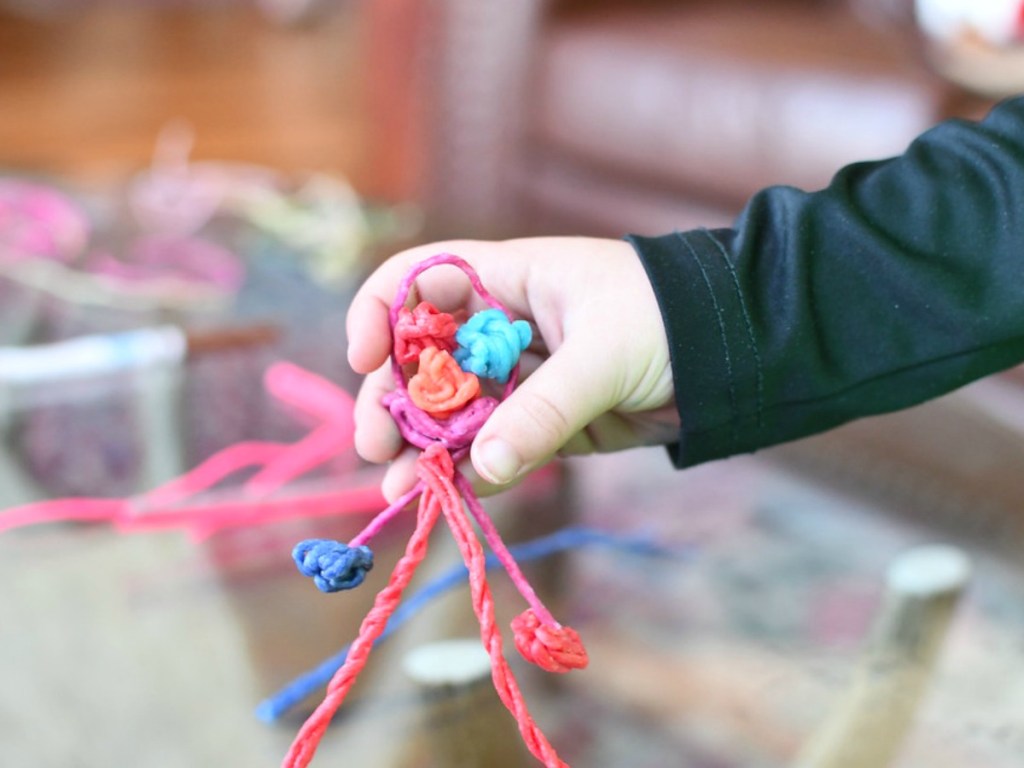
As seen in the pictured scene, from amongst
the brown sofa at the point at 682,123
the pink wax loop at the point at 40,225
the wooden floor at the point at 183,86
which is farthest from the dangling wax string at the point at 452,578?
the wooden floor at the point at 183,86

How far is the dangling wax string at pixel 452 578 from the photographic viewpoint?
0.59 m

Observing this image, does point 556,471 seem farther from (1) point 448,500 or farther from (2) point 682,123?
(2) point 682,123

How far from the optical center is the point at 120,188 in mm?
1223

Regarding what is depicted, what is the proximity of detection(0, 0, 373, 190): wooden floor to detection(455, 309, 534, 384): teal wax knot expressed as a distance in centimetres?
144

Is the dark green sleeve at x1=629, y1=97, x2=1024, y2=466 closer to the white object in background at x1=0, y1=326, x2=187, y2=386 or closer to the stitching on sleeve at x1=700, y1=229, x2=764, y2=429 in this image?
the stitching on sleeve at x1=700, y1=229, x2=764, y2=429

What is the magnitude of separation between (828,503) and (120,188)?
0.80 metres

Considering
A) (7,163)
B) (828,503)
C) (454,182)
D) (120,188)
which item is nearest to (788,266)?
(828,503)

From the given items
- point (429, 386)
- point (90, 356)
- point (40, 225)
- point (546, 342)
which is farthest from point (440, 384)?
point (40, 225)

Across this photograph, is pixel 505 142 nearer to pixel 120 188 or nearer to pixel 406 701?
pixel 120 188

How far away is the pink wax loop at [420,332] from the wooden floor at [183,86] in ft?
4.72

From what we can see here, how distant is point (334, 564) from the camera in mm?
395

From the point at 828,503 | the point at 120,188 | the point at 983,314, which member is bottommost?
the point at 828,503

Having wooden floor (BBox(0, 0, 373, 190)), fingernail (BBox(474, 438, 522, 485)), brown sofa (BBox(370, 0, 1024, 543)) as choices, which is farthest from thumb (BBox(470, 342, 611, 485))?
wooden floor (BBox(0, 0, 373, 190))

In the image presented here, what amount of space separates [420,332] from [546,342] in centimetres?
11
